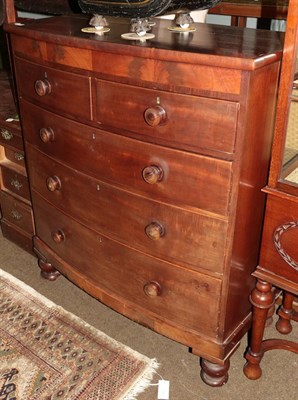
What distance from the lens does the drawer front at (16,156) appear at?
2303mm

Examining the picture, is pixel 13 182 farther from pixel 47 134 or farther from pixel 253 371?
pixel 253 371

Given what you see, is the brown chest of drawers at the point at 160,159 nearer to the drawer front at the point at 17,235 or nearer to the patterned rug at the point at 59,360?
the patterned rug at the point at 59,360

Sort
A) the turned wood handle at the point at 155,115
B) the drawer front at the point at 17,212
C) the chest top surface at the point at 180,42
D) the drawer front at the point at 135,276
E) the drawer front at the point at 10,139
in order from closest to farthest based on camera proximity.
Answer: the chest top surface at the point at 180,42
the turned wood handle at the point at 155,115
the drawer front at the point at 135,276
the drawer front at the point at 10,139
the drawer front at the point at 17,212

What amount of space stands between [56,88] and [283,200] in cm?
83

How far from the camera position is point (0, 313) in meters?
2.11

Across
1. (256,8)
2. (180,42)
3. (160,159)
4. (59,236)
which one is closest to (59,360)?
(59,236)

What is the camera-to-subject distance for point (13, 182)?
239 cm

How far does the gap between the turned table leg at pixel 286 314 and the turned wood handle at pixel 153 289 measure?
0.61 metres

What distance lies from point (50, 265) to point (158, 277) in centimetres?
84

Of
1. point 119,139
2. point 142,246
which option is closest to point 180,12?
point 119,139

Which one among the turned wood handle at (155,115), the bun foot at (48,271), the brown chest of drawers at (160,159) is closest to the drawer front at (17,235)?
the bun foot at (48,271)

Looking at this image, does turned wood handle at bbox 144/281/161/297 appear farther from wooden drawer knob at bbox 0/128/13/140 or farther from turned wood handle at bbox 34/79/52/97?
wooden drawer knob at bbox 0/128/13/140

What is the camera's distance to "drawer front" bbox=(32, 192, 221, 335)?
152cm

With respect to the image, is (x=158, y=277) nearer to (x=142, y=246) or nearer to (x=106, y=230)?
(x=142, y=246)
